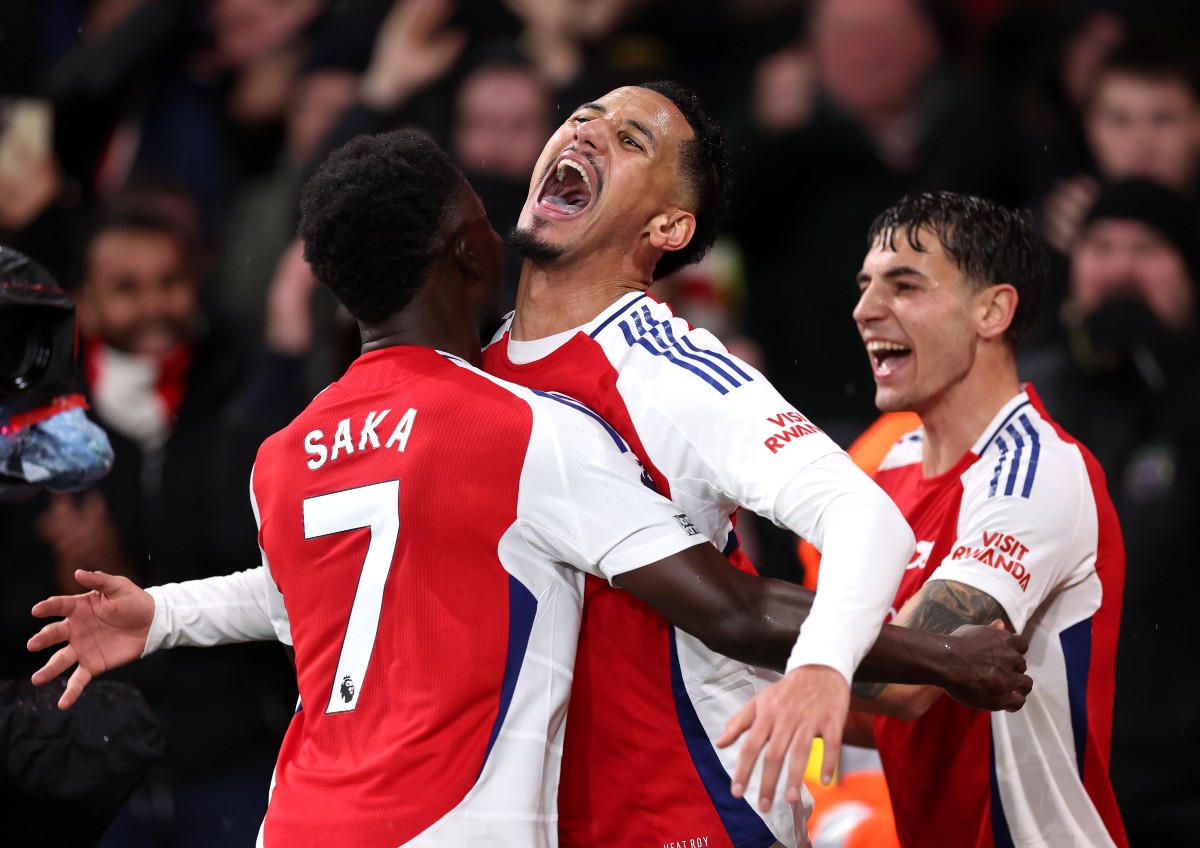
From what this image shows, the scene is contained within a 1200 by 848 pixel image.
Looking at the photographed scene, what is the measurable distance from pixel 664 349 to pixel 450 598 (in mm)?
630

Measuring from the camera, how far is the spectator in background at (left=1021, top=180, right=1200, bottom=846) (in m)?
5.30

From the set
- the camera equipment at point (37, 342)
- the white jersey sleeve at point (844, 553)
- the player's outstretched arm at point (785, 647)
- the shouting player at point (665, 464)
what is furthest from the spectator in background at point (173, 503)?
the white jersey sleeve at point (844, 553)

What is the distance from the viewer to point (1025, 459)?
330 centimetres

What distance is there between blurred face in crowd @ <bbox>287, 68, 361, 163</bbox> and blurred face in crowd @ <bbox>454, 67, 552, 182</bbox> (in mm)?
704

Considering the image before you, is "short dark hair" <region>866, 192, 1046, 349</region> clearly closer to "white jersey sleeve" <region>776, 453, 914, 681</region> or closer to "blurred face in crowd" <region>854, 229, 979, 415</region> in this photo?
"blurred face in crowd" <region>854, 229, 979, 415</region>

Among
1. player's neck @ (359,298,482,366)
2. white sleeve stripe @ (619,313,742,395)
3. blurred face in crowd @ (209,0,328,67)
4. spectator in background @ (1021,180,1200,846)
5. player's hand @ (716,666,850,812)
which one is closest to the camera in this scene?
player's hand @ (716,666,850,812)

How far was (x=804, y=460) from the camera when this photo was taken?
7.75 ft

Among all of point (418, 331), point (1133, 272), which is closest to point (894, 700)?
point (418, 331)

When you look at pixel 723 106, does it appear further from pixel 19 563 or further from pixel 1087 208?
pixel 19 563

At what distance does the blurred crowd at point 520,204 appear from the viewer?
563 cm

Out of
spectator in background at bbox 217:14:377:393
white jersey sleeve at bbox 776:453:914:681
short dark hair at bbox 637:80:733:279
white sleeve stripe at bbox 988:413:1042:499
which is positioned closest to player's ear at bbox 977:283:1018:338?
white sleeve stripe at bbox 988:413:1042:499

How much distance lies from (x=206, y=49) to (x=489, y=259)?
195 inches

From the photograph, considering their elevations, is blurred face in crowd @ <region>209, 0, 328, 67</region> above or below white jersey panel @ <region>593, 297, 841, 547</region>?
above

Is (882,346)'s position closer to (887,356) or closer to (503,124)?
(887,356)
